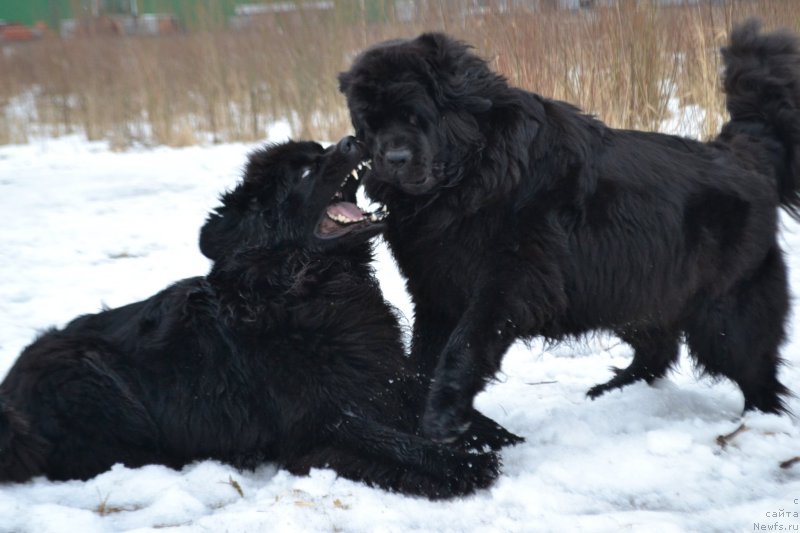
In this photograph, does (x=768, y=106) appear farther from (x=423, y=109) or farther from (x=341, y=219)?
(x=341, y=219)

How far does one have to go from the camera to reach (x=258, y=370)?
316 cm

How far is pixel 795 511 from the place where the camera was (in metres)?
2.49

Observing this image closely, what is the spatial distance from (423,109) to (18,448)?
6.32 ft

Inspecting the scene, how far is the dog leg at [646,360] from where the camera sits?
144 inches

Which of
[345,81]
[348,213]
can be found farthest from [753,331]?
[345,81]

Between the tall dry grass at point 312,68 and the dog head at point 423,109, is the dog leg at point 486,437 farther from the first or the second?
the tall dry grass at point 312,68

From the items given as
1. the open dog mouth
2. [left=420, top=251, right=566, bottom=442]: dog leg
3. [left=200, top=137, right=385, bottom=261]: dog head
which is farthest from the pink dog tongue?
[left=420, top=251, right=566, bottom=442]: dog leg

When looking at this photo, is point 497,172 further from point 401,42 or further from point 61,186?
point 61,186

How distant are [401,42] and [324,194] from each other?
691 mm

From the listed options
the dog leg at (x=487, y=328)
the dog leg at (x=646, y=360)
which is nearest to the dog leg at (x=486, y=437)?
the dog leg at (x=487, y=328)

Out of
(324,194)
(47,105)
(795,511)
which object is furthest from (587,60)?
(47,105)

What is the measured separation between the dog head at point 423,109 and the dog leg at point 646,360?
3.86 ft

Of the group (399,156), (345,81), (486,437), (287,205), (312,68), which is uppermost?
(345,81)

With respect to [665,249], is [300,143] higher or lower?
higher
